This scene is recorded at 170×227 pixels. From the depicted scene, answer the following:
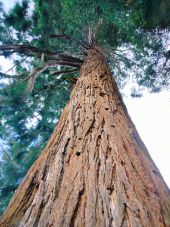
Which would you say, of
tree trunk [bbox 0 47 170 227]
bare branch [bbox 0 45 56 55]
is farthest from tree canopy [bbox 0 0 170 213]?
tree trunk [bbox 0 47 170 227]

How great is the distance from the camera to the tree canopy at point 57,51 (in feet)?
16.7

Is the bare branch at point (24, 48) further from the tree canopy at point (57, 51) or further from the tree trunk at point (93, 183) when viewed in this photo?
the tree trunk at point (93, 183)

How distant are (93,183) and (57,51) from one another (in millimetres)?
5715

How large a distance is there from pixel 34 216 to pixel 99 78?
2273 millimetres

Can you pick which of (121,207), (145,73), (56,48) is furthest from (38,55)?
(121,207)

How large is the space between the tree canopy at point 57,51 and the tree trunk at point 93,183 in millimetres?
2589

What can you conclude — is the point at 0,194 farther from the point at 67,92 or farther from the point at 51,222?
the point at 51,222

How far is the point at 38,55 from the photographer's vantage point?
5.52 m

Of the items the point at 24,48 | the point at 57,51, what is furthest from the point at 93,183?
the point at 57,51

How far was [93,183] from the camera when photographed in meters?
1.30

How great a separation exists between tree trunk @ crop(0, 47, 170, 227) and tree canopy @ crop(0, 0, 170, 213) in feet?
8.49

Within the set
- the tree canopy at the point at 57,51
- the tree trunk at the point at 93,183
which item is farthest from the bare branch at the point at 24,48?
the tree trunk at the point at 93,183

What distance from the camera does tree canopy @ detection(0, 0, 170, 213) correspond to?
5.10m

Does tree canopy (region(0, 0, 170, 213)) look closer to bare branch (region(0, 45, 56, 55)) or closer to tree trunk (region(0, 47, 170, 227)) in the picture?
bare branch (region(0, 45, 56, 55))
